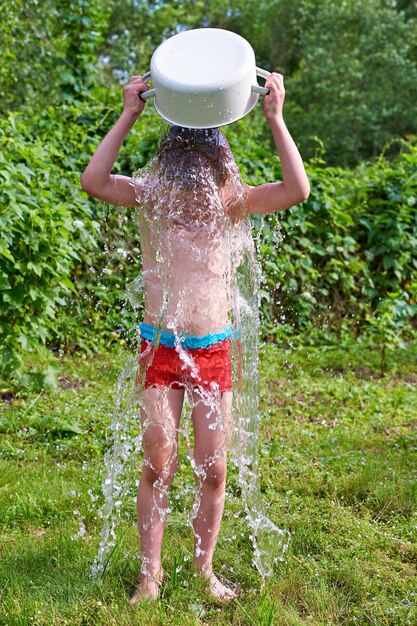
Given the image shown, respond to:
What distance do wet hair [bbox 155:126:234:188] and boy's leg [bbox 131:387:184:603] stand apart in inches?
24.0

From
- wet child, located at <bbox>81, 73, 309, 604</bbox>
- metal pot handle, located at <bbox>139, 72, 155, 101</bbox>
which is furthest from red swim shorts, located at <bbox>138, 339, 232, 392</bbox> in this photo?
metal pot handle, located at <bbox>139, 72, 155, 101</bbox>

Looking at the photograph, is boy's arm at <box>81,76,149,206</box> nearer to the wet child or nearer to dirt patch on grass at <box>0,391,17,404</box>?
the wet child

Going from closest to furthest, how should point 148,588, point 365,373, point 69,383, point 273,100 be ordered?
A: point 273,100 → point 148,588 → point 69,383 → point 365,373

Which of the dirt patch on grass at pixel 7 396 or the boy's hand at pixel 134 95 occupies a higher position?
the boy's hand at pixel 134 95

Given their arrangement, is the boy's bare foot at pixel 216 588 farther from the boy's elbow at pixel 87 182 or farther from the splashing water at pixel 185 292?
the boy's elbow at pixel 87 182

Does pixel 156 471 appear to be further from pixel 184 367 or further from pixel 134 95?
pixel 134 95

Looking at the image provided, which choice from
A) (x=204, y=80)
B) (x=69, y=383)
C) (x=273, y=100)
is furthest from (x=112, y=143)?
(x=69, y=383)

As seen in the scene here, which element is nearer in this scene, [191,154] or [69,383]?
[191,154]

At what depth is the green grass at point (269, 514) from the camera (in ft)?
7.28

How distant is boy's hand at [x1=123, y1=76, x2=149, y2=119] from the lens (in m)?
2.17

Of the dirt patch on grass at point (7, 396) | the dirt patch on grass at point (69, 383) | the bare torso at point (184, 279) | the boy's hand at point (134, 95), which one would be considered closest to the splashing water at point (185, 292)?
the bare torso at point (184, 279)

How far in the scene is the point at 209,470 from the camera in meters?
2.25

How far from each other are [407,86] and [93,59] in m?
12.2

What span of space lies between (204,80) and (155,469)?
108 centimetres
